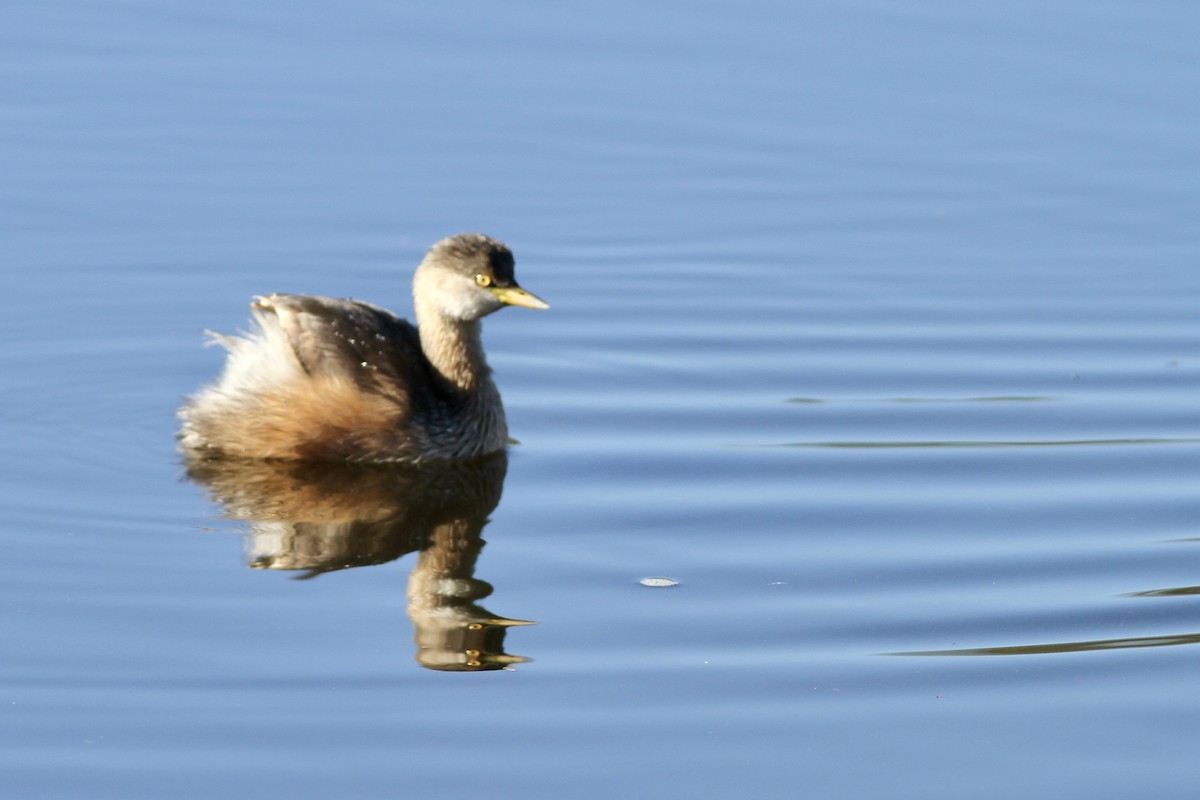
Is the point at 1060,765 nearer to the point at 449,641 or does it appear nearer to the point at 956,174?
the point at 449,641

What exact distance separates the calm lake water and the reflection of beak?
0.55 meters

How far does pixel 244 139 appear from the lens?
38.8 ft

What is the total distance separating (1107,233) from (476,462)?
3.96 metres

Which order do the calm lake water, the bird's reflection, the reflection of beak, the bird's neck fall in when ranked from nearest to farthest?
the calm lake water → the bird's reflection → the reflection of beak → the bird's neck

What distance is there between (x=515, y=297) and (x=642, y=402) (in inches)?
28.7

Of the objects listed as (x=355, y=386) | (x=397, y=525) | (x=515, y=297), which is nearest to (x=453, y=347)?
(x=515, y=297)

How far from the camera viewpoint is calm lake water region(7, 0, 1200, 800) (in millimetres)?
5992

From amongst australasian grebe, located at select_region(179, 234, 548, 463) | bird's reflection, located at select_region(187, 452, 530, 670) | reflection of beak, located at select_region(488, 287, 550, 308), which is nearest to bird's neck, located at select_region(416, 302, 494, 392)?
australasian grebe, located at select_region(179, 234, 548, 463)

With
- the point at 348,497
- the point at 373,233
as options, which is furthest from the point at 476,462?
the point at 373,233

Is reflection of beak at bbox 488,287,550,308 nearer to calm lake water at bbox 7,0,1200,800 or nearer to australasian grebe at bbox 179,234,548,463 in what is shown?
australasian grebe at bbox 179,234,548,463

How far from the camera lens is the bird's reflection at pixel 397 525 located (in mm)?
6723

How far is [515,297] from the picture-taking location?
8734mm

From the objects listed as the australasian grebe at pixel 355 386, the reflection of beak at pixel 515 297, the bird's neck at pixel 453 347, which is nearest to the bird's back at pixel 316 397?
the australasian grebe at pixel 355 386

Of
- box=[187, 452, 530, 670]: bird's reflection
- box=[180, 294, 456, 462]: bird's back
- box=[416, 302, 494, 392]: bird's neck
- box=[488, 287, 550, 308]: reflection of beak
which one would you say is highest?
box=[488, 287, 550, 308]: reflection of beak
